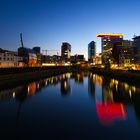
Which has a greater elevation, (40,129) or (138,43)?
(138,43)

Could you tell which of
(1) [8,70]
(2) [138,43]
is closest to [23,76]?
(1) [8,70]

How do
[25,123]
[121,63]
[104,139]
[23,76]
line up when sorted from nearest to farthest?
[104,139], [25,123], [23,76], [121,63]

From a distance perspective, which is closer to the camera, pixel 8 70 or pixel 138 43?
pixel 8 70

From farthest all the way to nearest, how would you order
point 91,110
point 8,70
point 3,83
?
point 8,70 < point 3,83 < point 91,110

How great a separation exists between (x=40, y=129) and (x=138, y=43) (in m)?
160

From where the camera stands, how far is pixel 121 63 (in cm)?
18275

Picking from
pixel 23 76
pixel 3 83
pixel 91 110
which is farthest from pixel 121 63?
pixel 91 110

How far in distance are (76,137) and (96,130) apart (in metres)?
3.09

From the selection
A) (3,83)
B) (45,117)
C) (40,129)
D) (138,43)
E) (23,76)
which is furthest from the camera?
(138,43)

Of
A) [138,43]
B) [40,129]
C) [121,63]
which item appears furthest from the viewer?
[121,63]

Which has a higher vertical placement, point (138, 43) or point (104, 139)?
point (138, 43)

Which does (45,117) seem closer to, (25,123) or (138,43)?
(25,123)

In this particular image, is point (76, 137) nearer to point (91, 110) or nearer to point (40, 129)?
point (40, 129)

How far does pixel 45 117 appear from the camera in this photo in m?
26.2
